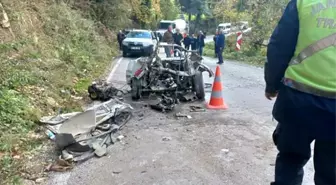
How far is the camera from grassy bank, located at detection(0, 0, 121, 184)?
5340mm

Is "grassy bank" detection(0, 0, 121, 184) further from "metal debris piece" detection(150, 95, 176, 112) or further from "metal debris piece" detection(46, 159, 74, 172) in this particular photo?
"metal debris piece" detection(150, 95, 176, 112)

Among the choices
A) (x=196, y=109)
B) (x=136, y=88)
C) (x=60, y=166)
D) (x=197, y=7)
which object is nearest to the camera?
(x=60, y=166)

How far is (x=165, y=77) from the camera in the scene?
346 inches

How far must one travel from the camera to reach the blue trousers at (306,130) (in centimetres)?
223

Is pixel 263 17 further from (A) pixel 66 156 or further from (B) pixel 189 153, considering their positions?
(A) pixel 66 156

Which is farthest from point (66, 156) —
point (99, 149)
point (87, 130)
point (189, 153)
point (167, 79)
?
point (167, 79)

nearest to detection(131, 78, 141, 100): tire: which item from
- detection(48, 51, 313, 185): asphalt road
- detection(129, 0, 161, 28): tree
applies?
detection(48, 51, 313, 185): asphalt road

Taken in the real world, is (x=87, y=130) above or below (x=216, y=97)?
above

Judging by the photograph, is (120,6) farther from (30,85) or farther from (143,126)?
(143,126)

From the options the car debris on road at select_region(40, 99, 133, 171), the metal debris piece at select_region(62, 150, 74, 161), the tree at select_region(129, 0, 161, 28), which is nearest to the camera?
the metal debris piece at select_region(62, 150, 74, 161)

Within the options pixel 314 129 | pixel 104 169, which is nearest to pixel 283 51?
pixel 314 129

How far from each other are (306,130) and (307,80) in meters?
0.31

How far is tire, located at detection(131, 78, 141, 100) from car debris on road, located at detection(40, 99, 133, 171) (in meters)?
1.69

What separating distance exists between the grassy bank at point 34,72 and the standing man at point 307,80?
3003 mm
